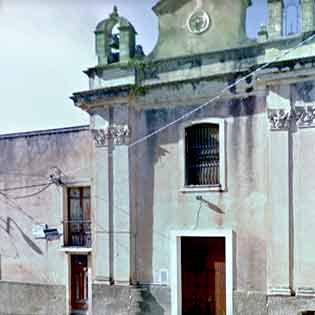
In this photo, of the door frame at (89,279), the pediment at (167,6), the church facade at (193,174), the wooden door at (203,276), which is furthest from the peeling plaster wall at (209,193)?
the pediment at (167,6)

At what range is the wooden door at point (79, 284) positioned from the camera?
1354 cm

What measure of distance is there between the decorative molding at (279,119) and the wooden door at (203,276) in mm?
3231

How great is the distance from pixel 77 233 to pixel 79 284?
1517 millimetres

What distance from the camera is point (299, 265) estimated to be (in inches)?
408

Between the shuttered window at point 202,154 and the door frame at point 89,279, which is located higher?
the shuttered window at point 202,154

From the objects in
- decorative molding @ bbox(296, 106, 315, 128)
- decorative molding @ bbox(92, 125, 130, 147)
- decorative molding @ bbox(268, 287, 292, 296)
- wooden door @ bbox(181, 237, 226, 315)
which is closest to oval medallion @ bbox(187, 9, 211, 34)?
decorative molding @ bbox(92, 125, 130, 147)

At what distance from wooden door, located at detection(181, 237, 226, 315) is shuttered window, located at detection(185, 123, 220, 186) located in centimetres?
160

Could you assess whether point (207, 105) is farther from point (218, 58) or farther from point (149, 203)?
point (149, 203)

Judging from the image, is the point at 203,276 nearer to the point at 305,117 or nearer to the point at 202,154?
the point at 202,154

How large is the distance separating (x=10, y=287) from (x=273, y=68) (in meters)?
10.5

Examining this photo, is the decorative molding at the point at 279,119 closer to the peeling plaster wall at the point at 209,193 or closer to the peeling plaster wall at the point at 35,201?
the peeling plaster wall at the point at 209,193

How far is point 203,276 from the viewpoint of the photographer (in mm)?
11984

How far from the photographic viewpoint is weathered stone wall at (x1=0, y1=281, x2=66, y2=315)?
13.8 meters

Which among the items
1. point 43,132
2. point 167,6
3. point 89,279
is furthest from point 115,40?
point 89,279
